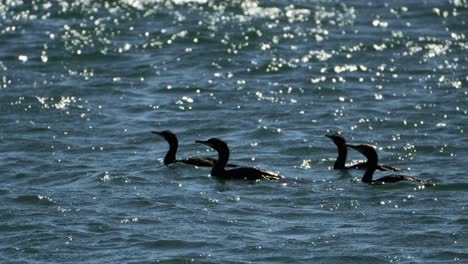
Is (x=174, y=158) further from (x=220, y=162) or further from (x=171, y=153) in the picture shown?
(x=220, y=162)

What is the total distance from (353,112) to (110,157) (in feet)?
17.8

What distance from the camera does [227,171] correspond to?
71.1 feet

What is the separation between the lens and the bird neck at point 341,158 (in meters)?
22.3

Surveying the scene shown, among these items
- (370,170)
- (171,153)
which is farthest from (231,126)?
(370,170)

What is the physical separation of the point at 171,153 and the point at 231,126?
3.06m

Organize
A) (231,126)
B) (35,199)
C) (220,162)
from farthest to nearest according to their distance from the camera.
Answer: (231,126), (220,162), (35,199)

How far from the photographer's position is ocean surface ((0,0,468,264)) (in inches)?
712

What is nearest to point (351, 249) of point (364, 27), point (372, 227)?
point (372, 227)

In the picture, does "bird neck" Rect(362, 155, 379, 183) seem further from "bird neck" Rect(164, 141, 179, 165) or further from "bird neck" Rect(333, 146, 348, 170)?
"bird neck" Rect(164, 141, 179, 165)

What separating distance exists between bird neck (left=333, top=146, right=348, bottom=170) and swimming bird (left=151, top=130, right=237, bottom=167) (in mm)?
1553

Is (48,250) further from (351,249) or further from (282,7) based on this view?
(282,7)

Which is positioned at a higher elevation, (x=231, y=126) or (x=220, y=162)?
(x=220, y=162)

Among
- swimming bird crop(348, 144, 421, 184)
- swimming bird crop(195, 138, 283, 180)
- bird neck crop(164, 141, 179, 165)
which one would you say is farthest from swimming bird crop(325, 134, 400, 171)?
bird neck crop(164, 141, 179, 165)

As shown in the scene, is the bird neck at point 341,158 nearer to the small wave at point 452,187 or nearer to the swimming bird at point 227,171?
the swimming bird at point 227,171
